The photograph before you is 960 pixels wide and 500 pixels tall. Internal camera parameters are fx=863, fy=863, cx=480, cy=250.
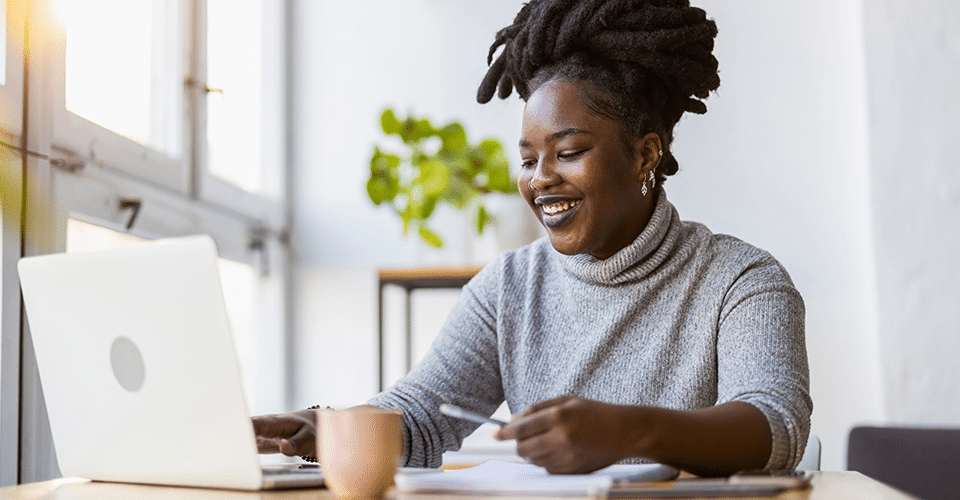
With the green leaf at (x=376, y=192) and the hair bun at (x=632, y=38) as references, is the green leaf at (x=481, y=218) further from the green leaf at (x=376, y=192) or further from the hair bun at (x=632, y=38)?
the hair bun at (x=632, y=38)

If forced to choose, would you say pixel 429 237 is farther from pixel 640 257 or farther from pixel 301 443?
pixel 301 443

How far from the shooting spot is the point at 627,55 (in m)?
1.26

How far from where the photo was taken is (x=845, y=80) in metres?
2.30

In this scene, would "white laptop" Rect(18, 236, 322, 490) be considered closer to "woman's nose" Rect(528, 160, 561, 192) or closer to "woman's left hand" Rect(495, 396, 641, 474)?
"woman's left hand" Rect(495, 396, 641, 474)

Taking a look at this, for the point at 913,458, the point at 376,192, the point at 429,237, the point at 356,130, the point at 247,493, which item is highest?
the point at 356,130

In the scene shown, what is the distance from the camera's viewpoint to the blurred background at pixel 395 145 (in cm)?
192

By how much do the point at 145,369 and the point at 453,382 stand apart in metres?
0.61

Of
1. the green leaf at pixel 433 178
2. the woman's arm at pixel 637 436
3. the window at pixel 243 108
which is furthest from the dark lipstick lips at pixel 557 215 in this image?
the window at pixel 243 108

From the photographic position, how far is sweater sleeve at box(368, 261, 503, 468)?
123 centimetres

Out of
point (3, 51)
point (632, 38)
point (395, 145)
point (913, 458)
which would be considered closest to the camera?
point (632, 38)

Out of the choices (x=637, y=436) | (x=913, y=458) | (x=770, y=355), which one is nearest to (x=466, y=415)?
(x=637, y=436)

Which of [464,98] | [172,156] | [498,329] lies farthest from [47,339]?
[464,98]

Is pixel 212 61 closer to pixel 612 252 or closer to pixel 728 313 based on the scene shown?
pixel 612 252

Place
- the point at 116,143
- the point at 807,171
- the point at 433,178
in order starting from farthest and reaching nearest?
the point at 807,171 < the point at 433,178 < the point at 116,143
